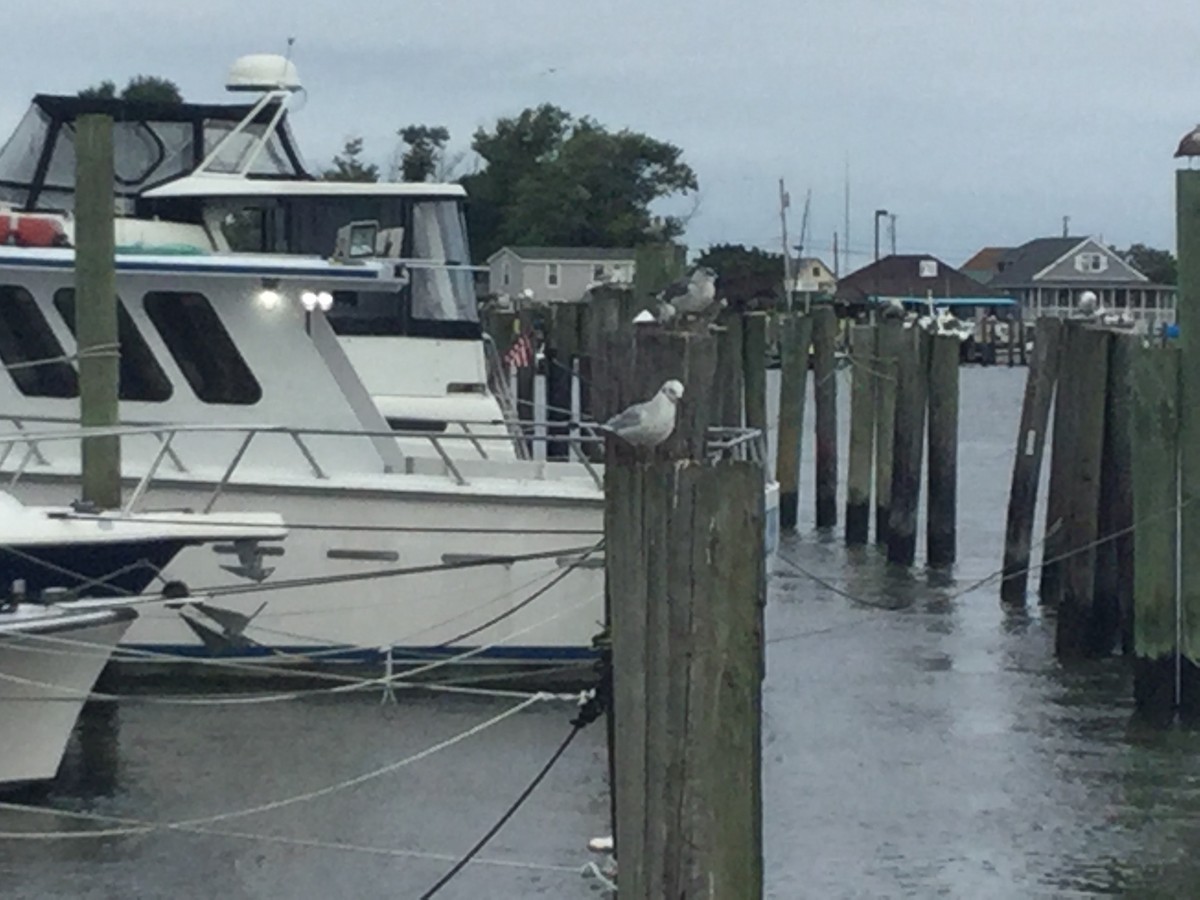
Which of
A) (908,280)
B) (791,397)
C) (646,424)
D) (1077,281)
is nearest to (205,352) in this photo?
(646,424)

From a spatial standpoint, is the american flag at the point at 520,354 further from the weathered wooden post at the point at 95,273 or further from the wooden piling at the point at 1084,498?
the weathered wooden post at the point at 95,273

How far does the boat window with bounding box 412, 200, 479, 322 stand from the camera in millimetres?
20953

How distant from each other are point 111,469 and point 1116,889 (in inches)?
265

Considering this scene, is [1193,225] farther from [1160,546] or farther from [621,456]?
[621,456]

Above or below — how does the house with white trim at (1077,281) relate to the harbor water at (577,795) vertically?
above

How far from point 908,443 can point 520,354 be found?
7636 millimetres

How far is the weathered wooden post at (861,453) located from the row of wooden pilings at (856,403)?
11mm

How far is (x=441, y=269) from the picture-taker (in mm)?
21188

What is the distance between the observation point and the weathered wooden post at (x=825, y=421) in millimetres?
30047

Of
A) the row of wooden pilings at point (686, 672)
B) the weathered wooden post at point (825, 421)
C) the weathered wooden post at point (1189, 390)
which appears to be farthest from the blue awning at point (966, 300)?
the row of wooden pilings at point (686, 672)

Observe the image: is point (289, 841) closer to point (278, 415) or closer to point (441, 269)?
point (278, 415)

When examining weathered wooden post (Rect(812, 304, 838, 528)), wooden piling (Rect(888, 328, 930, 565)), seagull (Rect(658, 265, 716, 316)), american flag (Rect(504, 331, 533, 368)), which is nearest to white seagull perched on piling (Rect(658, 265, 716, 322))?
seagull (Rect(658, 265, 716, 316))

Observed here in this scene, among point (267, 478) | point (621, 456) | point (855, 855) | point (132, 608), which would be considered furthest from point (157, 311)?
point (621, 456)

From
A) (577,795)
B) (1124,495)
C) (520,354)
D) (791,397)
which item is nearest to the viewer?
(577,795)
